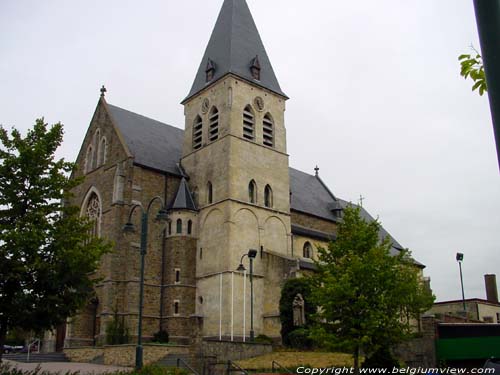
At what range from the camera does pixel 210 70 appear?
4219 centimetres

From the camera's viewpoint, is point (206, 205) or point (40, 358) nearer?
point (40, 358)

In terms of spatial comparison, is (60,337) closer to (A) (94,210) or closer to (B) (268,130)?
(A) (94,210)

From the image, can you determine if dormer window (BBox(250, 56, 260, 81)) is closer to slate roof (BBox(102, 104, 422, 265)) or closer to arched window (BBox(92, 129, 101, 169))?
slate roof (BBox(102, 104, 422, 265))

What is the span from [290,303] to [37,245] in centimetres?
1884

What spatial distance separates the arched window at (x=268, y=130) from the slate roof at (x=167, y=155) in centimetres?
617

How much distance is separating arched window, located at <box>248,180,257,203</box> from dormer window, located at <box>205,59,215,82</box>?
28.3ft

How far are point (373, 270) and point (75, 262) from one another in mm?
11252

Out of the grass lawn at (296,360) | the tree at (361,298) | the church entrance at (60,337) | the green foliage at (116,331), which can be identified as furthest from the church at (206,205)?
the tree at (361,298)

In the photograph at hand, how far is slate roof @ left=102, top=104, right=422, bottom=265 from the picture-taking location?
1551 inches

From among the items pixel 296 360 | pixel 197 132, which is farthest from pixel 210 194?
pixel 296 360

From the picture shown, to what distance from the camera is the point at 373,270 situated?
2236 cm

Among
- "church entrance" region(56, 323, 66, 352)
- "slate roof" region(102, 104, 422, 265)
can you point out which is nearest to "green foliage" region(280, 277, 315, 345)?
"slate roof" region(102, 104, 422, 265)

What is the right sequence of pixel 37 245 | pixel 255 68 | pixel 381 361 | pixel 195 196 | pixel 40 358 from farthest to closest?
pixel 255 68, pixel 195 196, pixel 40 358, pixel 381 361, pixel 37 245

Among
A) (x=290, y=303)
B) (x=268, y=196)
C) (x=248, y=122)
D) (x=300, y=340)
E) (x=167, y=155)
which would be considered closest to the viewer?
(x=300, y=340)
